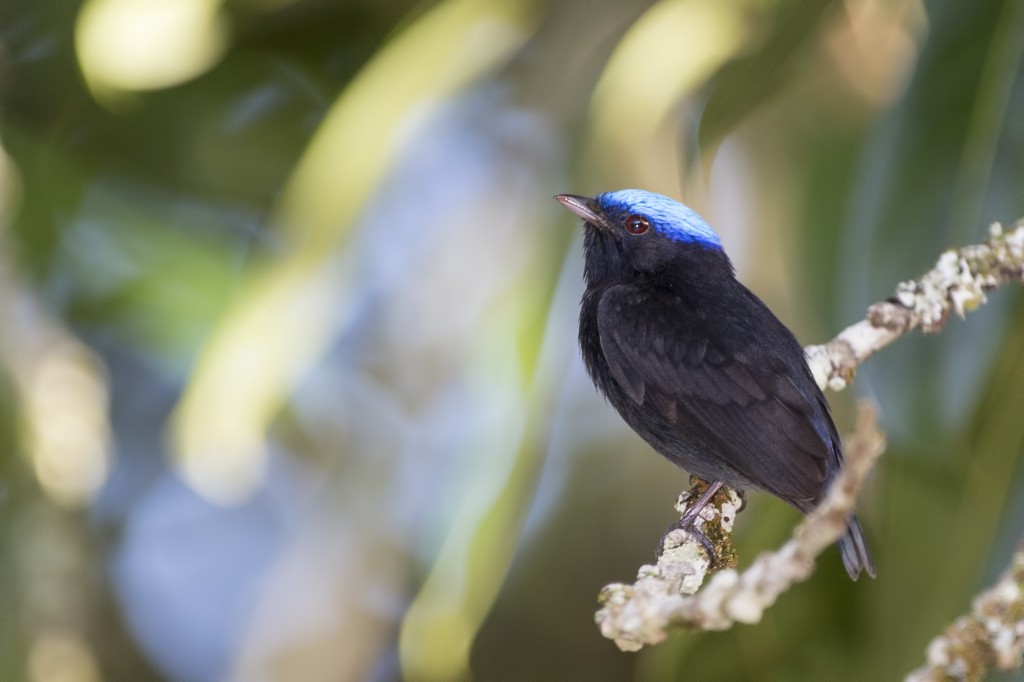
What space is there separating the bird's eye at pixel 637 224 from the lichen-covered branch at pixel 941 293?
0.79 metres

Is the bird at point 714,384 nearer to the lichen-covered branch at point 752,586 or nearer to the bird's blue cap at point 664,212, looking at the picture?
the bird's blue cap at point 664,212

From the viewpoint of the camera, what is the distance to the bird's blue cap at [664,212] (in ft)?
10.9

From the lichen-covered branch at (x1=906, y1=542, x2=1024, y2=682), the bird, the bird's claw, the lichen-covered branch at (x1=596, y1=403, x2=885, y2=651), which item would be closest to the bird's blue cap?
the bird

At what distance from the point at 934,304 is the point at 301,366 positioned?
1693 mm

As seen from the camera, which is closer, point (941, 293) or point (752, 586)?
point (752, 586)

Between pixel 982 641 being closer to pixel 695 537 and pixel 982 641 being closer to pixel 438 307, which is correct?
pixel 695 537

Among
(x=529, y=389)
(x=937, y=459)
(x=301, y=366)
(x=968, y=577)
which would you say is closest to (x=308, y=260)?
(x=301, y=366)

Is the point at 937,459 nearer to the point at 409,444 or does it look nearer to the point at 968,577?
the point at 968,577

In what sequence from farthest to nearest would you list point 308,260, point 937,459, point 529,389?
1. point 308,260
2. point 529,389
3. point 937,459

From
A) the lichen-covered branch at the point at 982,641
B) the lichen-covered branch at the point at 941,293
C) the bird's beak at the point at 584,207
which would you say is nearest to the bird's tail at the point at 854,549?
the lichen-covered branch at the point at 941,293

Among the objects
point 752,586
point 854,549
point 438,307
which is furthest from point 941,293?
point 438,307

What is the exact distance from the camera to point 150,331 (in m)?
3.76

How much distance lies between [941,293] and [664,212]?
0.95 metres

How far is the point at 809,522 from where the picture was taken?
1163 mm
